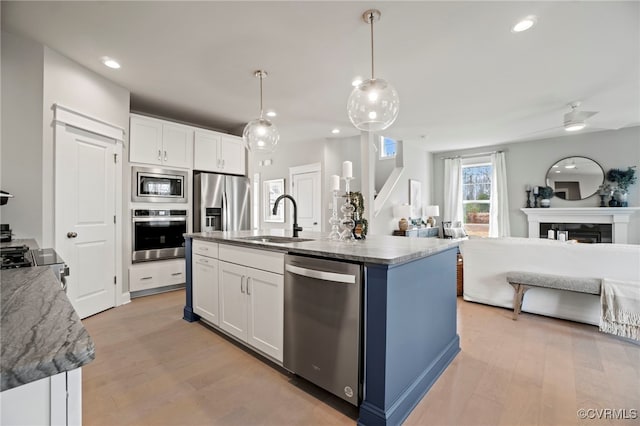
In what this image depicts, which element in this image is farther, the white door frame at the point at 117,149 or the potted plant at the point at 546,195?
the potted plant at the point at 546,195

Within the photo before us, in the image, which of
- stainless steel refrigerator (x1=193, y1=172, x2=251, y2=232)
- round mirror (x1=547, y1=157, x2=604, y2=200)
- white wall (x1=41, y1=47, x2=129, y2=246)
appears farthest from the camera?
round mirror (x1=547, y1=157, x2=604, y2=200)

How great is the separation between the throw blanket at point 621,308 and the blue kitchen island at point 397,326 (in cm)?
173

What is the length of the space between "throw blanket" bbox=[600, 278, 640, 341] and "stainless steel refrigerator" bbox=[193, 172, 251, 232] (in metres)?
4.44

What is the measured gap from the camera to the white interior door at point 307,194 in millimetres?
6039

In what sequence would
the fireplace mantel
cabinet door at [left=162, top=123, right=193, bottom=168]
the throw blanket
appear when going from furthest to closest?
the fireplace mantel → cabinet door at [left=162, top=123, right=193, bottom=168] → the throw blanket

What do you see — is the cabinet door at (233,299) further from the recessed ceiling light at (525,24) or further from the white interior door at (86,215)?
the recessed ceiling light at (525,24)

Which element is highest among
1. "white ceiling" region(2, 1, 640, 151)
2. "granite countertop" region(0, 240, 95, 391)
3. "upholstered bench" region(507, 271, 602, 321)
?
"white ceiling" region(2, 1, 640, 151)

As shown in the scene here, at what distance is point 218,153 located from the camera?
4.57m

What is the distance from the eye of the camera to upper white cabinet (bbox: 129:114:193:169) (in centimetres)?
372

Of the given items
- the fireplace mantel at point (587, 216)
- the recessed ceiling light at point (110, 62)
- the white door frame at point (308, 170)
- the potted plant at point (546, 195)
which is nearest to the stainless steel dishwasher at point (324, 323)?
the recessed ceiling light at point (110, 62)

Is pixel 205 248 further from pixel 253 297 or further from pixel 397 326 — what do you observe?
pixel 397 326

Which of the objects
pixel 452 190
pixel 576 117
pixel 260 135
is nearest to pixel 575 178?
pixel 452 190

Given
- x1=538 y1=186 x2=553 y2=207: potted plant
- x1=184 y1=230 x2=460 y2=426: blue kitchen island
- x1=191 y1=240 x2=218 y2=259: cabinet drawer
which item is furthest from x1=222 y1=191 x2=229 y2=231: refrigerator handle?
x1=538 y1=186 x2=553 y2=207: potted plant

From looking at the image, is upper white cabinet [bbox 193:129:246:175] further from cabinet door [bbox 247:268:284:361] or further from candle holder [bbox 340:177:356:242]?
candle holder [bbox 340:177:356:242]
